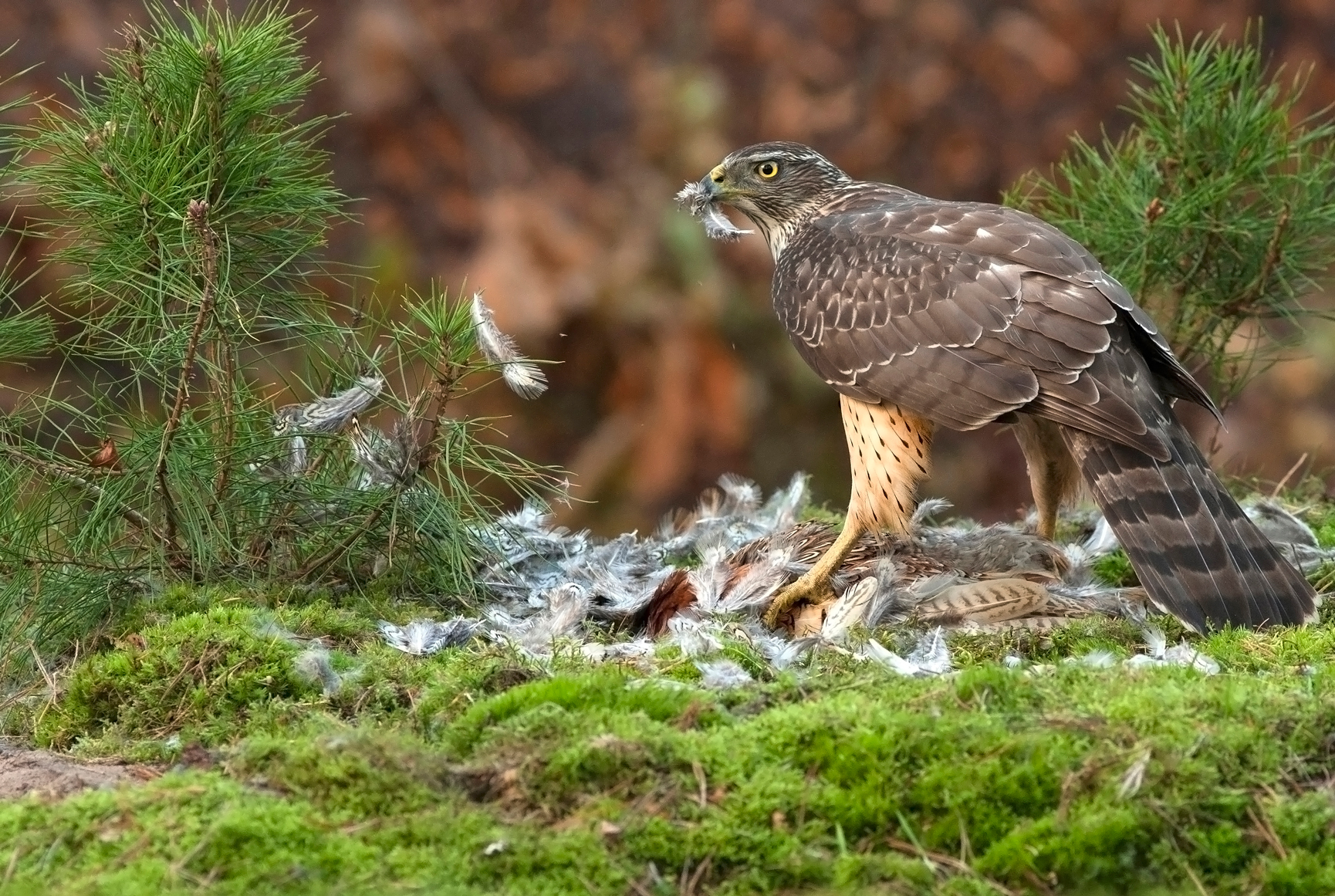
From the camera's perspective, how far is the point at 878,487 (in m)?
5.16

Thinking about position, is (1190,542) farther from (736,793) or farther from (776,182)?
(776,182)

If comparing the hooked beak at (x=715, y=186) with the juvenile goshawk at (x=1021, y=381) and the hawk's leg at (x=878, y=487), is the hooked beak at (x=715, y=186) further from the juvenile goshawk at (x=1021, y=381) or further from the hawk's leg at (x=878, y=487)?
the hawk's leg at (x=878, y=487)

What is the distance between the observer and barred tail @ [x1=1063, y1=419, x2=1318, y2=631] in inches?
179

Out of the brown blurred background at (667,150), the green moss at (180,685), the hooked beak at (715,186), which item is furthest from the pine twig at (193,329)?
the brown blurred background at (667,150)


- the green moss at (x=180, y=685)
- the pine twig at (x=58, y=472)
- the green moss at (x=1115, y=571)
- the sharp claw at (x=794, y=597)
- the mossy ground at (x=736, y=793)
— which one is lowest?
the green moss at (x=1115, y=571)

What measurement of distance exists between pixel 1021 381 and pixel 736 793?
2069 mm

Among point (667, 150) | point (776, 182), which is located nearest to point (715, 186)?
point (776, 182)

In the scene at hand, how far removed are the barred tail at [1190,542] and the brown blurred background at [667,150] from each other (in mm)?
5737

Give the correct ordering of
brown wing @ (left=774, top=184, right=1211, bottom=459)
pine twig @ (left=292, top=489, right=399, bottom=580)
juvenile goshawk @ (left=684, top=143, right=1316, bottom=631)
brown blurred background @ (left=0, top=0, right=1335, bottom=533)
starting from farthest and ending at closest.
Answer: brown blurred background @ (left=0, top=0, right=1335, bottom=533)
pine twig @ (left=292, top=489, right=399, bottom=580)
brown wing @ (left=774, top=184, right=1211, bottom=459)
juvenile goshawk @ (left=684, top=143, right=1316, bottom=631)

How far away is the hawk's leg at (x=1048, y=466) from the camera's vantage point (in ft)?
18.1

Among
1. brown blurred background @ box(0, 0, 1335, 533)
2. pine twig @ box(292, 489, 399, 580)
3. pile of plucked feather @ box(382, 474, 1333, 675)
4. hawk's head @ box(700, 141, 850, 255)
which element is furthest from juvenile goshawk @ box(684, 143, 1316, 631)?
brown blurred background @ box(0, 0, 1335, 533)

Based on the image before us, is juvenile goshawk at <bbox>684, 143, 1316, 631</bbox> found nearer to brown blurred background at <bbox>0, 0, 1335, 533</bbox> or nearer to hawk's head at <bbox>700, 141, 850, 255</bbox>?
hawk's head at <bbox>700, 141, 850, 255</bbox>

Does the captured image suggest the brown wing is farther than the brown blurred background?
No

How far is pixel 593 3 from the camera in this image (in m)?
12.7
